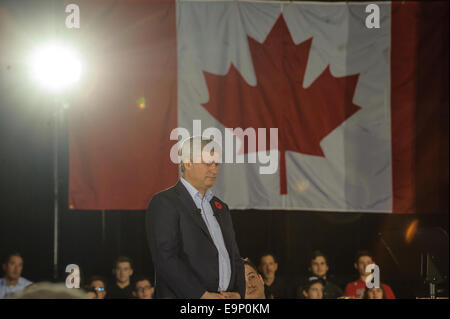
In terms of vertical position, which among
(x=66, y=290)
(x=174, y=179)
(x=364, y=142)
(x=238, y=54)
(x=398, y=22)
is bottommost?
(x=66, y=290)

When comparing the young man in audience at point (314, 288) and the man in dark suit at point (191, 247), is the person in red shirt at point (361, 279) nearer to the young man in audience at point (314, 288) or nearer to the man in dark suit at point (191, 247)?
the young man in audience at point (314, 288)

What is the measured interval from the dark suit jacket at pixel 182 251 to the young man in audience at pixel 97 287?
229 cm

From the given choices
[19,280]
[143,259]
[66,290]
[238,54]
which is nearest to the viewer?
[66,290]

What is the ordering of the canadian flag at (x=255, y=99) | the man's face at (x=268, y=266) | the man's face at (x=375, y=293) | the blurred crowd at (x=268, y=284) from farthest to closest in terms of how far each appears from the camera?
1. the man's face at (x=268, y=266)
2. the canadian flag at (x=255, y=99)
3. the blurred crowd at (x=268, y=284)
4. the man's face at (x=375, y=293)

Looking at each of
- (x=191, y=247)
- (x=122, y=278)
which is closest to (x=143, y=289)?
(x=122, y=278)

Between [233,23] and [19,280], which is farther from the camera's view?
[233,23]

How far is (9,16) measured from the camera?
223 inches

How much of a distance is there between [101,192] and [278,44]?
2.41m

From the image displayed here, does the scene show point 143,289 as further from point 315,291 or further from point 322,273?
point 322,273

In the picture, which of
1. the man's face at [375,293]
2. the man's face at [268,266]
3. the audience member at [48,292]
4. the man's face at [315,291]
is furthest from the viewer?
the man's face at [268,266]

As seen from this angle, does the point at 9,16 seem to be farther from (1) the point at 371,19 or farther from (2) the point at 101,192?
(1) the point at 371,19

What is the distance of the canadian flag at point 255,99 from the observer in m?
5.44

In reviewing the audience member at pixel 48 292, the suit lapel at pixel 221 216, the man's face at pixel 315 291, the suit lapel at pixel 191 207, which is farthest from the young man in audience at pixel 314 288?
the audience member at pixel 48 292

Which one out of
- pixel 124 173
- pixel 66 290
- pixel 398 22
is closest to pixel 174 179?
pixel 124 173
